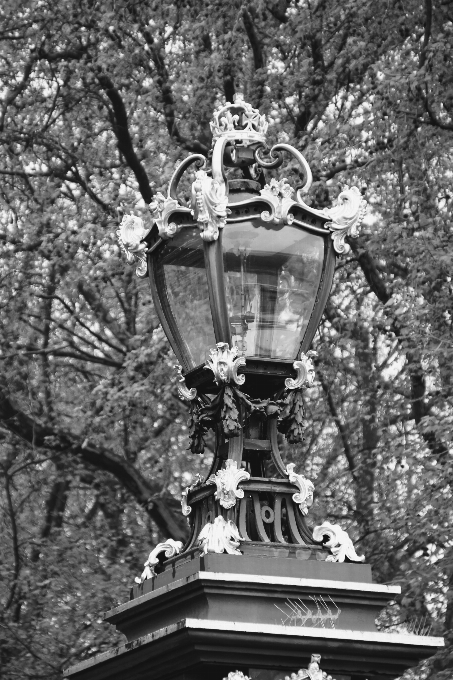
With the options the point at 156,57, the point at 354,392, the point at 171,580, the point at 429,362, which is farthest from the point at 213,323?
the point at 156,57


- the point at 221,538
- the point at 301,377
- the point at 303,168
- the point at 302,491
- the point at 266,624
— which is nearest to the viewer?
the point at 266,624

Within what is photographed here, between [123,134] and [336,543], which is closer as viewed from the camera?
[336,543]

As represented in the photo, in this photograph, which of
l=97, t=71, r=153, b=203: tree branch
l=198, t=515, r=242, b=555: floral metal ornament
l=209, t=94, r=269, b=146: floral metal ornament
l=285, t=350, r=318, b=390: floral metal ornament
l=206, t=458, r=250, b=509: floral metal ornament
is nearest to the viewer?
l=198, t=515, r=242, b=555: floral metal ornament

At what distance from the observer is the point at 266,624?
3988 mm

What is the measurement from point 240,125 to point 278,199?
52 cm

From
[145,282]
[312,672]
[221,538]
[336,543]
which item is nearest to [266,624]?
[312,672]

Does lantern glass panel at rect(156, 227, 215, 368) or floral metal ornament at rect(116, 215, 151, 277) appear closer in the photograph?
lantern glass panel at rect(156, 227, 215, 368)

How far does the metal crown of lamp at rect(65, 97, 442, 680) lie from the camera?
4.04 m

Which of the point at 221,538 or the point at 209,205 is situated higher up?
the point at 209,205

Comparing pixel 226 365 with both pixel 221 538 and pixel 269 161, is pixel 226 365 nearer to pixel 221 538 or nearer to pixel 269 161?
pixel 221 538

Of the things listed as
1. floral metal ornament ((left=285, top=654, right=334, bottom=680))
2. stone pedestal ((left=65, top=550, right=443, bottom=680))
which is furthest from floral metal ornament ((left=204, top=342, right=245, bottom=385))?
floral metal ornament ((left=285, top=654, right=334, bottom=680))

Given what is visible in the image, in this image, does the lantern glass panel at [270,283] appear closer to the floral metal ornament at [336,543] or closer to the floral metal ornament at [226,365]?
the floral metal ornament at [226,365]

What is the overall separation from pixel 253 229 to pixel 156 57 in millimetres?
10990

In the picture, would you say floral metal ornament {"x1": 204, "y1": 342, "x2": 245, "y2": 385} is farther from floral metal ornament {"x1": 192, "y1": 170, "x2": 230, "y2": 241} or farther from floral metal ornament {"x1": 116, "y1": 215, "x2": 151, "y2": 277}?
floral metal ornament {"x1": 116, "y1": 215, "x2": 151, "y2": 277}
